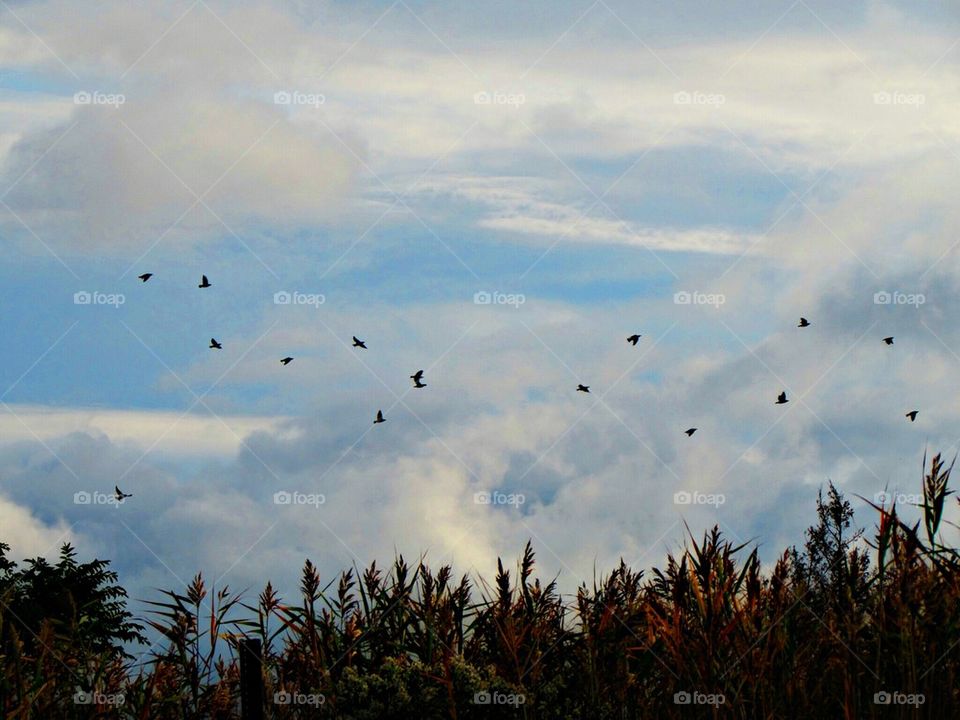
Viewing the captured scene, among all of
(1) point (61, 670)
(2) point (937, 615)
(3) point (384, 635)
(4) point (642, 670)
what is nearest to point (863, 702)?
(2) point (937, 615)

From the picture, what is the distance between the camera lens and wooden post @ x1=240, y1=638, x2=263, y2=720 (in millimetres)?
8133

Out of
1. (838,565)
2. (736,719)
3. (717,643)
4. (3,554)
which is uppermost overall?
(3,554)

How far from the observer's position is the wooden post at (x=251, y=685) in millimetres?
8133

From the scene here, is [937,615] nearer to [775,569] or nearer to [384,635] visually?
[775,569]

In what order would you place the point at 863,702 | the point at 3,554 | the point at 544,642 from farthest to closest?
the point at 3,554 < the point at 544,642 < the point at 863,702

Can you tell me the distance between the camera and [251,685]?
8.21 meters

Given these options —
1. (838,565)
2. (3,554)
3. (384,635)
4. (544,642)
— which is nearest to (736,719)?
(838,565)

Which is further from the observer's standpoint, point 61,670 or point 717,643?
point 61,670

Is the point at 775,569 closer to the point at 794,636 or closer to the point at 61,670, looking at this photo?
the point at 794,636

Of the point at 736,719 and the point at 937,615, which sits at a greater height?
the point at 937,615

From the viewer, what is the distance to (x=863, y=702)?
24.1 ft

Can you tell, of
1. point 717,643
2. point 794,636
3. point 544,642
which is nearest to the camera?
point 717,643

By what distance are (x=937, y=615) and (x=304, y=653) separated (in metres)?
5.18

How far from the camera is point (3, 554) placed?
110 feet
